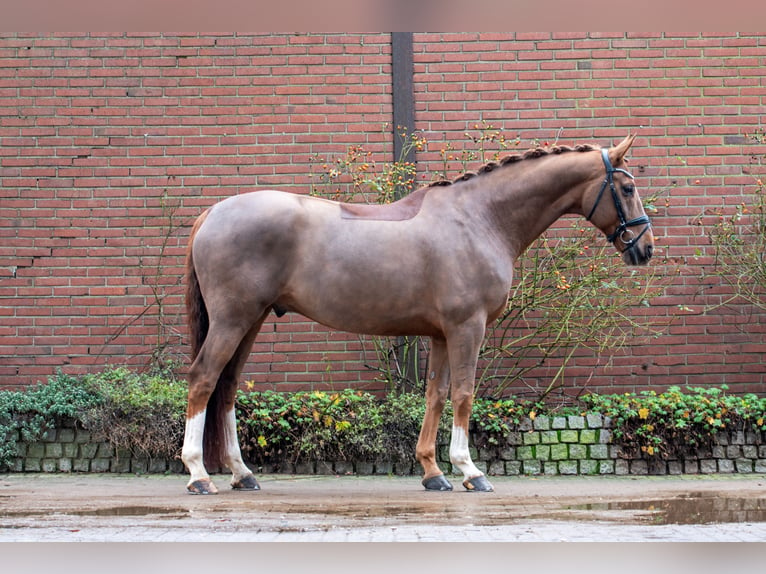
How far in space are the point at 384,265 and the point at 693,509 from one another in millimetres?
2443

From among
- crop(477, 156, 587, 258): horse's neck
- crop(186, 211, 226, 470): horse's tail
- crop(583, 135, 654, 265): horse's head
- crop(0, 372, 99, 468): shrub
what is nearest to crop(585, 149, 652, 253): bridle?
crop(583, 135, 654, 265): horse's head

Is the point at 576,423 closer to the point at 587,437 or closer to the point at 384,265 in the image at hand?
Answer: the point at 587,437

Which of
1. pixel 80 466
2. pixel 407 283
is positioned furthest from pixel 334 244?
pixel 80 466

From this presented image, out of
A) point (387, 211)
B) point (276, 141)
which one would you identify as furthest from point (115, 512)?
point (276, 141)

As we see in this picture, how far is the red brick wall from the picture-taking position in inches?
320

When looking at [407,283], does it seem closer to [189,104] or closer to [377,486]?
[377,486]

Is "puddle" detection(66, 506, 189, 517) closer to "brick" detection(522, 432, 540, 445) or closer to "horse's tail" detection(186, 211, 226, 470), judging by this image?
"horse's tail" detection(186, 211, 226, 470)

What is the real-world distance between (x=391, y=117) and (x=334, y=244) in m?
2.91

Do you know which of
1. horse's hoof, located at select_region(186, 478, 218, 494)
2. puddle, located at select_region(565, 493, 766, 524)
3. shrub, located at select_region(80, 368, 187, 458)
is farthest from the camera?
shrub, located at select_region(80, 368, 187, 458)

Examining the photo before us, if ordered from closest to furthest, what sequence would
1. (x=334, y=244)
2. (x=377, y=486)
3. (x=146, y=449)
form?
(x=334, y=244) → (x=377, y=486) → (x=146, y=449)

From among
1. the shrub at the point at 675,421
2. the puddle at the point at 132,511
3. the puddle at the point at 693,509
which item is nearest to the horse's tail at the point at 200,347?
the puddle at the point at 132,511

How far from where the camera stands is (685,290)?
8.24 metres

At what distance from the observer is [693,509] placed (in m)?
5.06

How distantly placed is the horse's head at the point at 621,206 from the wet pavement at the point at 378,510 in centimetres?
170
